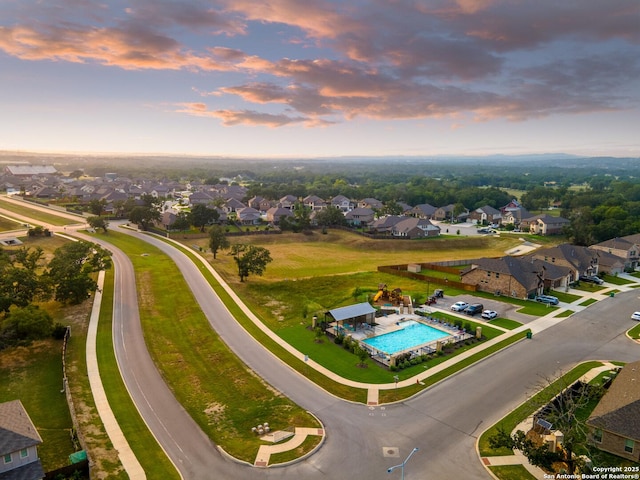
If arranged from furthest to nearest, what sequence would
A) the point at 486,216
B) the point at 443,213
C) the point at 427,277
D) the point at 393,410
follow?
the point at 443,213 → the point at 486,216 → the point at 427,277 → the point at 393,410

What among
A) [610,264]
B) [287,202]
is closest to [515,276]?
[610,264]

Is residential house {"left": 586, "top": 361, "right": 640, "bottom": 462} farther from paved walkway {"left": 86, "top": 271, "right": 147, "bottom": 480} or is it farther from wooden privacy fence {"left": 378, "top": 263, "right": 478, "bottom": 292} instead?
wooden privacy fence {"left": 378, "top": 263, "right": 478, "bottom": 292}

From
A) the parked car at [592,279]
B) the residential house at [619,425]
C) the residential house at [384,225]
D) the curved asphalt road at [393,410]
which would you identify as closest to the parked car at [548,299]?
the curved asphalt road at [393,410]

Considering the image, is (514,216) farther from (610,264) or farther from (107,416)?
(107,416)

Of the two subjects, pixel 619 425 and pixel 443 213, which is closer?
pixel 619 425

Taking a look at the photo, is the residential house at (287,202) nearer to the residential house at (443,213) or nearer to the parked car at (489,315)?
the residential house at (443,213)

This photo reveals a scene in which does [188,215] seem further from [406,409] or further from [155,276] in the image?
[406,409]

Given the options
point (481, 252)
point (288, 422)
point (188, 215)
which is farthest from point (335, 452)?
point (188, 215)
